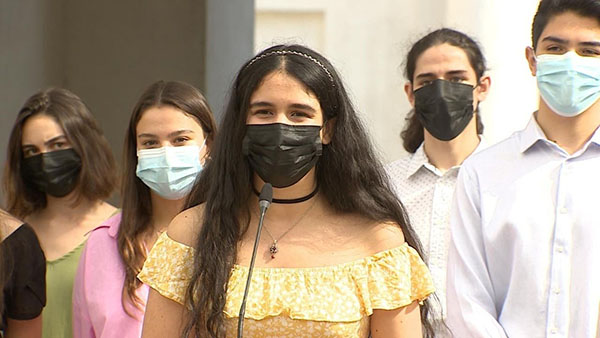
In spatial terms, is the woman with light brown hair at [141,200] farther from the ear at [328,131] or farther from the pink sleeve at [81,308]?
the ear at [328,131]

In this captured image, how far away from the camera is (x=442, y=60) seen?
5.82 meters

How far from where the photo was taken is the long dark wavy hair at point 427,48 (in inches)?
233

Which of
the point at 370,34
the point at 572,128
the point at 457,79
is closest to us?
the point at 572,128

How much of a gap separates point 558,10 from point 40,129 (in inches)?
95.4

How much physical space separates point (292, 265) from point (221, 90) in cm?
382

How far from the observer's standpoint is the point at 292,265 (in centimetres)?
404

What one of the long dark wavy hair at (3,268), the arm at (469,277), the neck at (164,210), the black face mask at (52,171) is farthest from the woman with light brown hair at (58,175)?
the arm at (469,277)

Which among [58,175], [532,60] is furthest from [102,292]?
[532,60]

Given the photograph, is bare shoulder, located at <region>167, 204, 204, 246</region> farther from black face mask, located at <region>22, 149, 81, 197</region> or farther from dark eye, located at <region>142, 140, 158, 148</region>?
black face mask, located at <region>22, 149, 81, 197</region>

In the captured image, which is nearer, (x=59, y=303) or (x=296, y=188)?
(x=296, y=188)

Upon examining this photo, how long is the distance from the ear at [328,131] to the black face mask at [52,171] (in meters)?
2.02

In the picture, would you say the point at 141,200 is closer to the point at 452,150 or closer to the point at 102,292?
the point at 102,292

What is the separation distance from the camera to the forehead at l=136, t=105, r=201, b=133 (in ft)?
17.7

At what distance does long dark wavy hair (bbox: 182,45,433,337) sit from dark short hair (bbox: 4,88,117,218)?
1.78 meters
